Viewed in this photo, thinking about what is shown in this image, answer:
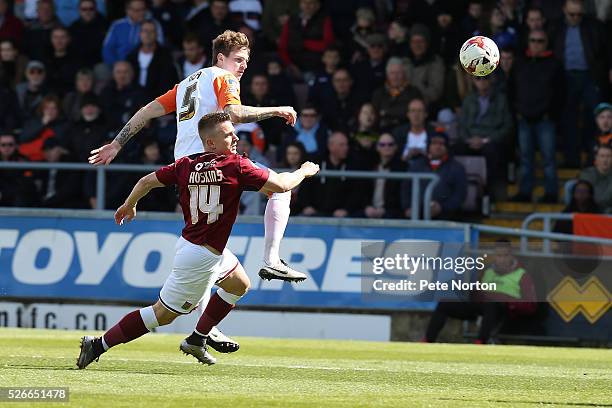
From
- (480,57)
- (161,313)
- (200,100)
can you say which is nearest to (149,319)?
(161,313)

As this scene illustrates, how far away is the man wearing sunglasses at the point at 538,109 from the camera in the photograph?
18.2 metres

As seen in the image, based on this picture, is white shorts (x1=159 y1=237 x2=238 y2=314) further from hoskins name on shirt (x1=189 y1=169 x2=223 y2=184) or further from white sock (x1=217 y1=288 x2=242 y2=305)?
white sock (x1=217 y1=288 x2=242 y2=305)

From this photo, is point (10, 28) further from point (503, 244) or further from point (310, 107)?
point (503, 244)

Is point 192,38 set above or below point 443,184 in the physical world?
above

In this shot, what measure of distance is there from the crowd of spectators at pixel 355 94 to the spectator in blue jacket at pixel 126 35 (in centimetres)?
2

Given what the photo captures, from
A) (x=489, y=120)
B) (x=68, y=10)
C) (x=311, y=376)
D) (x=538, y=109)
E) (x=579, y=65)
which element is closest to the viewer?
(x=311, y=376)

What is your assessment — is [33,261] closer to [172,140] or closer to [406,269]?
[172,140]

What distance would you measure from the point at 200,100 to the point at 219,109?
0.18m

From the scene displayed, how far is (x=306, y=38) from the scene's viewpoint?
19.9 m

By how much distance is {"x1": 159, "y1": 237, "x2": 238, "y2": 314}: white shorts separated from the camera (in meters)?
9.64

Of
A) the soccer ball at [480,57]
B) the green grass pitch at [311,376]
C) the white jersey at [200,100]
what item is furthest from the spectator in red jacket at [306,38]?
the white jersey at [200,100]

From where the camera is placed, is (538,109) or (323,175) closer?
(323,175)

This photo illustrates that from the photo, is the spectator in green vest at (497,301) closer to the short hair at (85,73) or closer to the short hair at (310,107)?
the short hair at (310,107)

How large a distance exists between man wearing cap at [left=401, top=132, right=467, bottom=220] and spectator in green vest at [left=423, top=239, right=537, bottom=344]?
123cm
